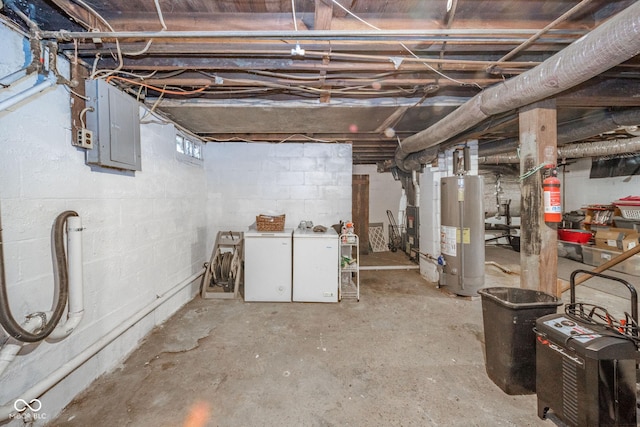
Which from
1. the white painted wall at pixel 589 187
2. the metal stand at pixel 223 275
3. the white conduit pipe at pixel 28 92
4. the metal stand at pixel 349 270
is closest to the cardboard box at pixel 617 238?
the white painted wall at pixel 589 187

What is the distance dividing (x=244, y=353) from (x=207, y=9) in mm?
2561

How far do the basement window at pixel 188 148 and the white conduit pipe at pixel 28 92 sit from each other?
1480mm

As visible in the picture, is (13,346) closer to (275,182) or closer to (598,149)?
(275,182)

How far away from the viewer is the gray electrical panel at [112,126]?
1706mm

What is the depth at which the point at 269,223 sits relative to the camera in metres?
3.18

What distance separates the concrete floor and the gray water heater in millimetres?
403

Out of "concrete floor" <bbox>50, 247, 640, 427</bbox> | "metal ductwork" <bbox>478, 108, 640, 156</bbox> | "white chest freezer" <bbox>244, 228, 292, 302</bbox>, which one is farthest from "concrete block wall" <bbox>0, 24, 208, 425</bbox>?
"metal ductwork" <bbox>478, 108, 640, 156</bbox>

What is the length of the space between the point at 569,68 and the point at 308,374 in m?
2.62

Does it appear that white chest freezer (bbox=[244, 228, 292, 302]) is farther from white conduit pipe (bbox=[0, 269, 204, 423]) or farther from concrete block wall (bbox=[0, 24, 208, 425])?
white conduit pipe (bbox=[0, 269, 204, 423])

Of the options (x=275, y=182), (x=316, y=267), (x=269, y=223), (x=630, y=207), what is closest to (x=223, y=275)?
(x=269, y=223)

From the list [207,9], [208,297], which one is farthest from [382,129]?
[208,297]

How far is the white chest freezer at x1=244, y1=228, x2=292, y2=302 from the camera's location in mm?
3070

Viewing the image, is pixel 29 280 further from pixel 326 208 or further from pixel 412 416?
pixel 326 208

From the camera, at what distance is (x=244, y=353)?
6.78 ft
